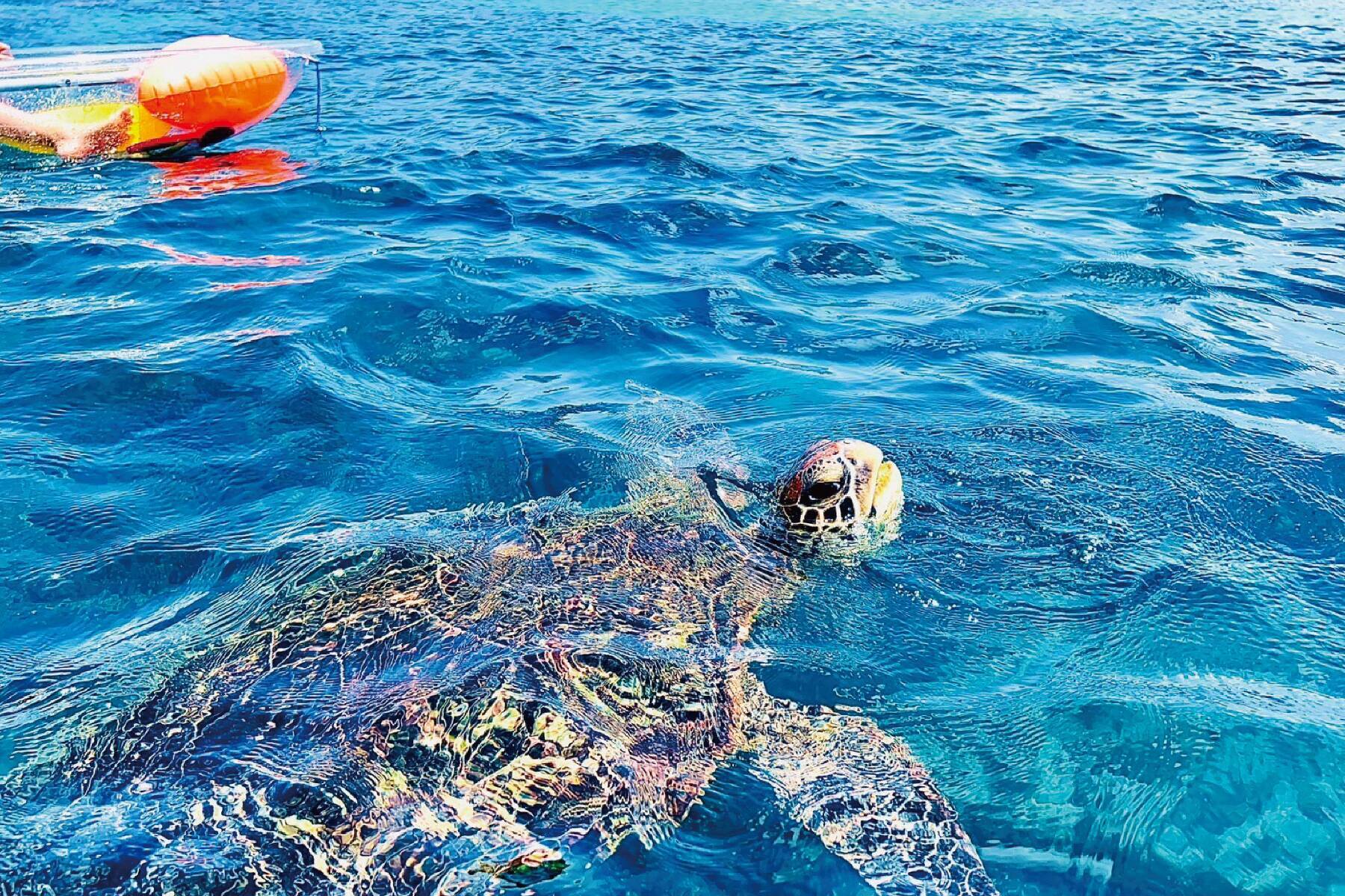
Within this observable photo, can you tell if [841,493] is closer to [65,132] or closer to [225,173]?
[225,173]

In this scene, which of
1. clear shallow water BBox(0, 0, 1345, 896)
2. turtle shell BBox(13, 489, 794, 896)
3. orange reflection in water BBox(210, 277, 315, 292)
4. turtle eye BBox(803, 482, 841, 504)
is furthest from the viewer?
orange reflection in water BBox(210, 277, 315, 292)

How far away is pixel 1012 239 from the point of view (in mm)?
10031

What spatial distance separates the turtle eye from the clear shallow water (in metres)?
0.37

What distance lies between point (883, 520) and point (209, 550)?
3239 mm

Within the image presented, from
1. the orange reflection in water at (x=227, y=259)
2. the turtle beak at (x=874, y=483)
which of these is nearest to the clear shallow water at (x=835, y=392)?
the orange reflection in water at (x=227, y=259)

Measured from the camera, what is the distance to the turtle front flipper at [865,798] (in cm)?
362

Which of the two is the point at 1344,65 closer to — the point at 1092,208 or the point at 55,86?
the point at 1092,208

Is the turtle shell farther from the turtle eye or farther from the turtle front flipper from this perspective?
the turtle eye

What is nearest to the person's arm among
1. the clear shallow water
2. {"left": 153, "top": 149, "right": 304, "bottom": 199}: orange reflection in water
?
the clear shallow water

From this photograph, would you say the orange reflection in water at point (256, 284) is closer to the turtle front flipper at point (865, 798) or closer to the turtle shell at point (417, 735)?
the turtle shell at point (417, 735)

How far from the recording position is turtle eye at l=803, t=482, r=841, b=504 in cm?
521

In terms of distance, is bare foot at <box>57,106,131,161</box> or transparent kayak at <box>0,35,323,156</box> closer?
transparent kayak at <box>0,35,323,156</box>

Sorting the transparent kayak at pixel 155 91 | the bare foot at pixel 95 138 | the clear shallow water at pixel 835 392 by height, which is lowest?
the clear shallow water at pixel 835 392

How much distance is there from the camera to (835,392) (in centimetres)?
699
